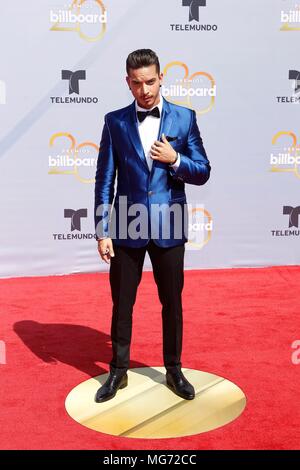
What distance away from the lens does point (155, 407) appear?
3.08 meters

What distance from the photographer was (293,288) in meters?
5.50

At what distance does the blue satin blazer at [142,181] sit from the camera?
9.77ft

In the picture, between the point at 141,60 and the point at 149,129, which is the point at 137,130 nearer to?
the point at 149,129

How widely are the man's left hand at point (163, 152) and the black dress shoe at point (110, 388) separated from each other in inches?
46.6

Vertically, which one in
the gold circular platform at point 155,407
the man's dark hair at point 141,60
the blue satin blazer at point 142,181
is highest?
the man's dark hair at point 141,60

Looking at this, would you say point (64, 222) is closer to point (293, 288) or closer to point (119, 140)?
point (293, 288)

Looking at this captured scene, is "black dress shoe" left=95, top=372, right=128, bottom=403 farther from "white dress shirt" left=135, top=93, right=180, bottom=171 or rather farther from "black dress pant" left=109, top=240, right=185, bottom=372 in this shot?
"white dress shirt" left=135, top=93, right=180, bottom=171

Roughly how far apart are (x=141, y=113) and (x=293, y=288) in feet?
10.0

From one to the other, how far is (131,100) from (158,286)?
3.12 meters

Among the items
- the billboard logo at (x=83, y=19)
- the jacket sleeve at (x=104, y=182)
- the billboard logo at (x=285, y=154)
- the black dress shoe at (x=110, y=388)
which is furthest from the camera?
the billboard logo at (x=285, y=154)

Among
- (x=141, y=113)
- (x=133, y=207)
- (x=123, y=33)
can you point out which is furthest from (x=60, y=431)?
(x=123, y=33)

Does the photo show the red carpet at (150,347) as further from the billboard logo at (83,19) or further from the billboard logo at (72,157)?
the billboard logo at (83,19)

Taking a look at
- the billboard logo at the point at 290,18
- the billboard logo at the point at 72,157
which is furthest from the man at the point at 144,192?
the billboard logo at the point at 290,18

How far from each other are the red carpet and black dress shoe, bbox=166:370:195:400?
317 mm
